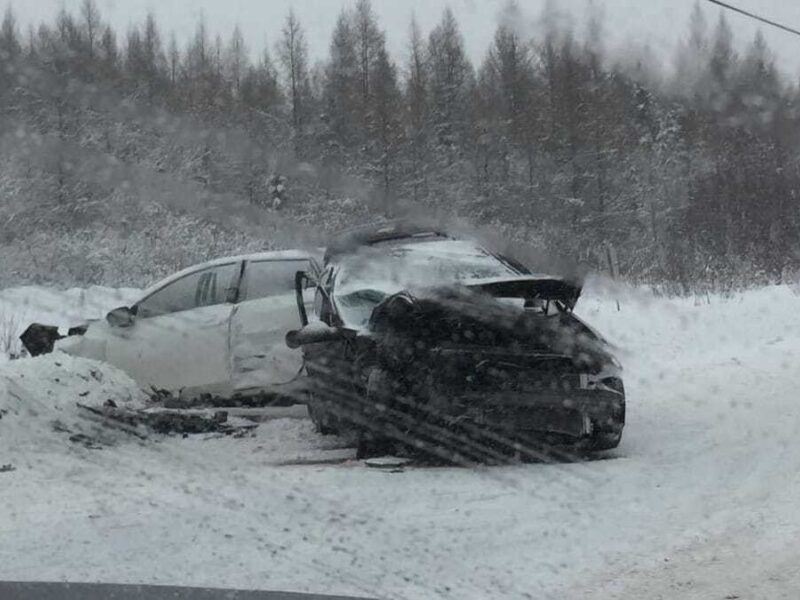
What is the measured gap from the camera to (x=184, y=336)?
9.02m

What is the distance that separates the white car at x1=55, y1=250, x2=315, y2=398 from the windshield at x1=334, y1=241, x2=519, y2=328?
1270mm

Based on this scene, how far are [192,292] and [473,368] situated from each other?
393 centimetres

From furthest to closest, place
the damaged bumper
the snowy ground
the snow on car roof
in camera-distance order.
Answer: the snow on car roof → the damaged bumper → the snowy ground

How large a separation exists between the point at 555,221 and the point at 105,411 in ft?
40.5

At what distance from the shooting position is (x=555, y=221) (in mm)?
19234

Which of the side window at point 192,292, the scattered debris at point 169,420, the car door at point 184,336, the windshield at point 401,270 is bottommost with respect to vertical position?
the scattered debris at point 169,420

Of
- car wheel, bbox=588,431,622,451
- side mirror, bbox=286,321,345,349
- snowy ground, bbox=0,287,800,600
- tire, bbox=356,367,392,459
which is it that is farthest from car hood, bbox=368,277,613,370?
snowy ground, bbox=0,287,800,600

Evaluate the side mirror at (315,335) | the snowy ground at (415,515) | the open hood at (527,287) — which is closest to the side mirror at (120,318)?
the snowy ground at (415,515)

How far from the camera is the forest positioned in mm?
14836

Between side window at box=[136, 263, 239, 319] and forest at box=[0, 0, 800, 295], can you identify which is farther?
forest at box=[0, 0, 800, 295]

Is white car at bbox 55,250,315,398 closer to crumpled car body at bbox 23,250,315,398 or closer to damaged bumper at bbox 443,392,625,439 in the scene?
crumpled car body at bbox 23,250,315,398

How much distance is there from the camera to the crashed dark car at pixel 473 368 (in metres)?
6.21

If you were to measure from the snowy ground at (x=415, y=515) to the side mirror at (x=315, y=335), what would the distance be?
2.79 feet

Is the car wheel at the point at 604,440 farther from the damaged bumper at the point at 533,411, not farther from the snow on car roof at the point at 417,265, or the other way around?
the snow on car roof at the point at 417,265
